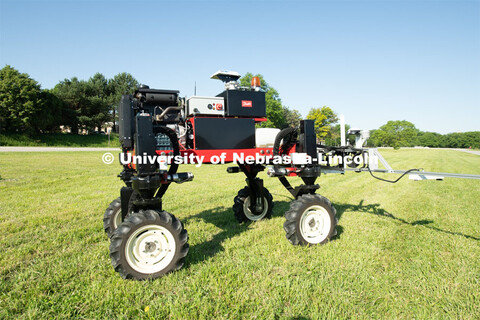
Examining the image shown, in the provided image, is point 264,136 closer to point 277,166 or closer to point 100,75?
point 277,166

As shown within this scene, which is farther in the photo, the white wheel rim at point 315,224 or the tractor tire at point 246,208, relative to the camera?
the tractor tire at point 246,208

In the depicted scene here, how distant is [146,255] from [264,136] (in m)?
2.87

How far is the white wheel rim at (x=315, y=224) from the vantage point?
4.96 meters

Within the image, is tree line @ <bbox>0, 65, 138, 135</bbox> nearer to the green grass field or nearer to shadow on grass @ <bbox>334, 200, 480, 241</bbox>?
the green grass field

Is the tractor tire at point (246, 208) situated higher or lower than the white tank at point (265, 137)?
lower

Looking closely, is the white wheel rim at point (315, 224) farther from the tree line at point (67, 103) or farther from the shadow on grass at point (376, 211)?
the tree line at point (67, 103)

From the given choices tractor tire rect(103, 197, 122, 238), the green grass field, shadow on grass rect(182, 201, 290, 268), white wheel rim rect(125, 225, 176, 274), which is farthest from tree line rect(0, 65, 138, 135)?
white wheel rim rect(125, 225, 176, 274)

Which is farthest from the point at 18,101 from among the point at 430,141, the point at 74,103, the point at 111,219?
the point at 430,141

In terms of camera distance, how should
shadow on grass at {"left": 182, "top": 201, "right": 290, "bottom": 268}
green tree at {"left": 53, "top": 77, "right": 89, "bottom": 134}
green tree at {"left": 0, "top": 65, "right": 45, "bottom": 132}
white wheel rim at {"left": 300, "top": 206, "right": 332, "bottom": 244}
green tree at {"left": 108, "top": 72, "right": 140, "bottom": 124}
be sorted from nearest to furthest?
shadow on grass at {"left": 182, "top": 201, "right": 290, "bottom": 268} < white wheel rim at {"left": 300, "top": 206, "right": 332, "bottom": 244} < green tree at {"left": 0, "top": 65, "right": 45, "bottom": 132} < green tree at {"left": 53, "top": 77, "right": 89, "bottom": 134} < green tree at {"left": 108, "top": 72, "right": 140, "bottom": 124}

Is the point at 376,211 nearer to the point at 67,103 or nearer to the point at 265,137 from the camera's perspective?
the point at 265,137

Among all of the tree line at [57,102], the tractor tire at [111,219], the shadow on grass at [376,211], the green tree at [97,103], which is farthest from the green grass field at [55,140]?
the shadow on grass at [376,211]

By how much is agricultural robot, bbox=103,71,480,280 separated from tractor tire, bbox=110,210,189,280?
0.04 ft

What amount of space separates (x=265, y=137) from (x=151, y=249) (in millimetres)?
2775

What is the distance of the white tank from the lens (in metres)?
5.04
